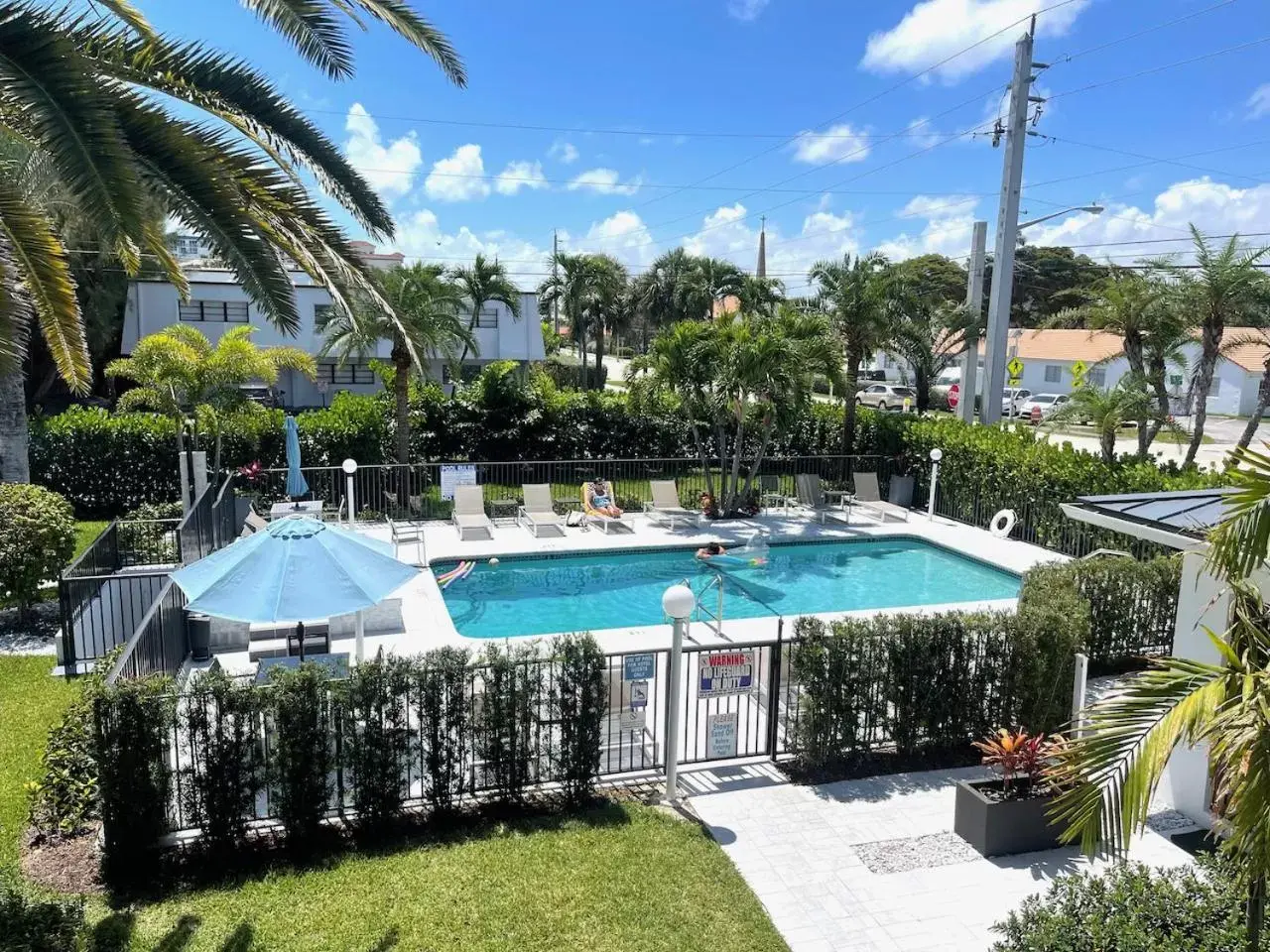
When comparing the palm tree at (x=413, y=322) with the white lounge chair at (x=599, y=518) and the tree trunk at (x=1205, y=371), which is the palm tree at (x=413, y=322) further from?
the tree trunk at (x=1205, y=371)

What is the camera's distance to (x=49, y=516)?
34.7 ft

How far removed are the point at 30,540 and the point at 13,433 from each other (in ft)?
12.2

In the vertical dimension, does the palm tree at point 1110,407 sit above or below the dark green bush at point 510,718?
above

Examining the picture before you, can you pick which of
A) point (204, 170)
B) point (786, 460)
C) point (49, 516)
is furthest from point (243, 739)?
point (786, 460)

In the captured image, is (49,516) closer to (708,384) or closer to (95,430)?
(95,430)

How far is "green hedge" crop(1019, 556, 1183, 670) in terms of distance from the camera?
32.9 feet

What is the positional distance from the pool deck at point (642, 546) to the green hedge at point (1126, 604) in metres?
1.62

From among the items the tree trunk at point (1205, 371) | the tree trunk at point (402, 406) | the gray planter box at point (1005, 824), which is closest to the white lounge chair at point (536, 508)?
the tree trunk at point (402, 406)

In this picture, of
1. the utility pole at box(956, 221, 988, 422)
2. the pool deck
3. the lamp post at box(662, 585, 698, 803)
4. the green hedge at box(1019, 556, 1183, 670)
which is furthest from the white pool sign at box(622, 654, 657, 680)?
the utility pole at box(956, 221, 988, 422)

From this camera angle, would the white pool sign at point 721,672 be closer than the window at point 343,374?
Yes

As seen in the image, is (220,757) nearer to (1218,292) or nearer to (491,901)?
(491,901)

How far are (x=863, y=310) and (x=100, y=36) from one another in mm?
16170

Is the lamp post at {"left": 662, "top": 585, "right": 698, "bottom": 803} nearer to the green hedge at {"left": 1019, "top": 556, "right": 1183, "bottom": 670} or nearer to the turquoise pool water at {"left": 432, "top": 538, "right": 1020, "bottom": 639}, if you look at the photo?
the green hedge at {"left": 1019, "top": 556, "right": 1183, "bottom": 670}

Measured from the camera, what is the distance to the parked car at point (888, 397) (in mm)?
42750
